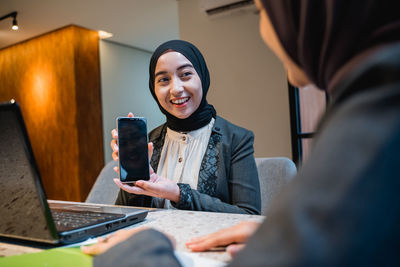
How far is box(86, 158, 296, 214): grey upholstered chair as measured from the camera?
1281mm

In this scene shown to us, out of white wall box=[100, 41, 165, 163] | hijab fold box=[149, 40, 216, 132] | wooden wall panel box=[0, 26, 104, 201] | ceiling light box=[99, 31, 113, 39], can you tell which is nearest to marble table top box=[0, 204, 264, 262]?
hijab fold box=[149, 40, 216, 132]

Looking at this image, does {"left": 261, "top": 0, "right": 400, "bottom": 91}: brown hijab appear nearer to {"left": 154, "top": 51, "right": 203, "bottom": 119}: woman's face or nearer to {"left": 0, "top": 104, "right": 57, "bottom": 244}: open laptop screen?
{"left": 0, "top": 104, "right": 57, "bottom": 244}: open laptop screen

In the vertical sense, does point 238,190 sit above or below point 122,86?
below

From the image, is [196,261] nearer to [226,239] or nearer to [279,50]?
[226,239]

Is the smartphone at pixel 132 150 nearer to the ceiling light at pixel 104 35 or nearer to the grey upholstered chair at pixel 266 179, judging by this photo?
the grey upholstered chair at pixel 266 179

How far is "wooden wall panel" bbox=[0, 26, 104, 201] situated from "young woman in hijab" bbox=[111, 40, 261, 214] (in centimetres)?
375

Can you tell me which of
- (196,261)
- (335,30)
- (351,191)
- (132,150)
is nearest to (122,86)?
(132,150)

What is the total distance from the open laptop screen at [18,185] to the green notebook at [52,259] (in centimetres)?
3

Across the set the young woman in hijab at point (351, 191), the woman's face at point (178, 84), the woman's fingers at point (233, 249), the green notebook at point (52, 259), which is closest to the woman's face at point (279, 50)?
the young woman in hijab at point (351, 191)

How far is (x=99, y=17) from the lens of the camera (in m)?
4.43

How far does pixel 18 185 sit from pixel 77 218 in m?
0.22

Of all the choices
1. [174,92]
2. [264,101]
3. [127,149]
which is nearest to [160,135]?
[174,92]

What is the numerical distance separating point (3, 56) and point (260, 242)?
6560mm

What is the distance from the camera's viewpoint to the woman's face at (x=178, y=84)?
1.31 m
